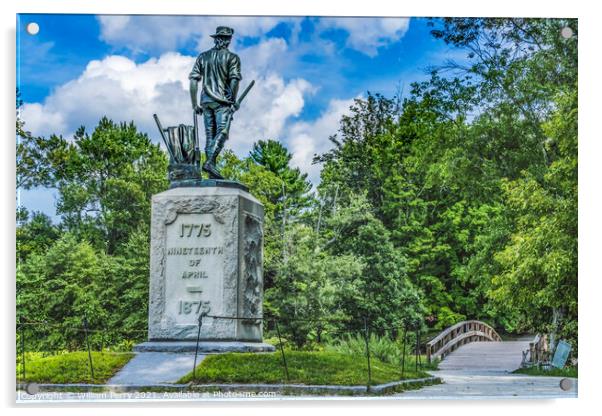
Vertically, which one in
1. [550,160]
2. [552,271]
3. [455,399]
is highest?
[550,160]

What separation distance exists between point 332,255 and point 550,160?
7139 millimetres

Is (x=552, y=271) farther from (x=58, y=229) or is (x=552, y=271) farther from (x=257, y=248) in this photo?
(x=58, y=229)

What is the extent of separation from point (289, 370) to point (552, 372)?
160 inches

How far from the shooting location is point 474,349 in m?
19.3

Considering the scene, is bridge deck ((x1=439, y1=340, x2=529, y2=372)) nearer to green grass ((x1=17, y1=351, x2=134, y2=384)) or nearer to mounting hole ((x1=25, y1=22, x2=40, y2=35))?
green grass ((x1=17, y1=351, x2=134, y2=384))

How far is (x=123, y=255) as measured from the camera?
21.7 m

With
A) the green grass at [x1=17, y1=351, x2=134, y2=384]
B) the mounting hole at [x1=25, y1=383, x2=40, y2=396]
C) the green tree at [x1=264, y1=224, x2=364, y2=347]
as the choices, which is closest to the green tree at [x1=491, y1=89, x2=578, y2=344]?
the green tree at [x1=264, y1=224, x2=364, y2=347]

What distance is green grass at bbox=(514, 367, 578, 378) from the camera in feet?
41.5

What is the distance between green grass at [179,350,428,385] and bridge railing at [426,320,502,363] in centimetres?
673

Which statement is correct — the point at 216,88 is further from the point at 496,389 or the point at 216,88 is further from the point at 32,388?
the point at 496,389

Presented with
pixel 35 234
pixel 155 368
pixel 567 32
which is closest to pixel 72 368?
pixel 155 368

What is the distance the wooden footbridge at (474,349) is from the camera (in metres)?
16.6

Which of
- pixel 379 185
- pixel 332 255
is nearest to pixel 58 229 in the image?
pixel 332 255

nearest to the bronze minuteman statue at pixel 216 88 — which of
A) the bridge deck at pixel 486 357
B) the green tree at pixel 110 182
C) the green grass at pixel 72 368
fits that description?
the green grass at pixel 72 368
